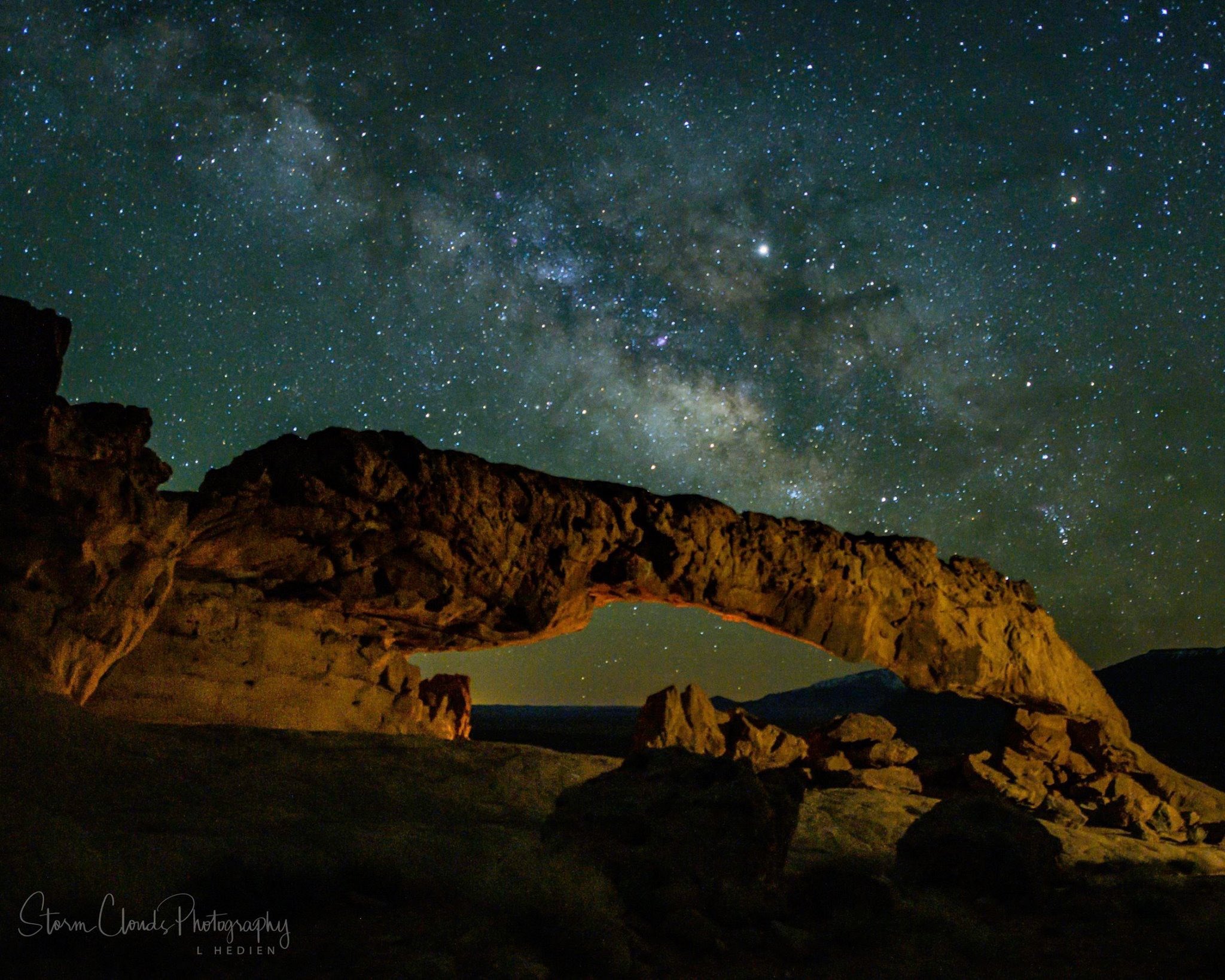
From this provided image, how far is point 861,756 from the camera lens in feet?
55.0

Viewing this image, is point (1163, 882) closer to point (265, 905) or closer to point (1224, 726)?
point (265, 905)

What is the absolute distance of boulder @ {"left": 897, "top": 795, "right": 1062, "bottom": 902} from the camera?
24.0 ft

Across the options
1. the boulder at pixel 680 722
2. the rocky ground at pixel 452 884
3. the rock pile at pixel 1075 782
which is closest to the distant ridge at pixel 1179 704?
the rock pile at pixel 1075 782

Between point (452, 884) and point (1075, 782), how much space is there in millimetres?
16797

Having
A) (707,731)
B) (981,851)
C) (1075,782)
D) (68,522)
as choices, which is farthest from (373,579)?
(1075,782)

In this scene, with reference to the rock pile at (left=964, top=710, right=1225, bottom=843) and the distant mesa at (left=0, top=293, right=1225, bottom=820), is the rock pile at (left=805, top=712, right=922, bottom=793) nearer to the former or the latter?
the rock pile at (left=964, top=710, right=1225, bottom=843)

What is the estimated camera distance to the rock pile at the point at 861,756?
15.3 metres

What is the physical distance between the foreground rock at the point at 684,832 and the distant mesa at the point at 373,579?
5.39 m

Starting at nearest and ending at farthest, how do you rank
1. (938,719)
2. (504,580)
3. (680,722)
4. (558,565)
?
(504,580) → (558,565) → (680,722) → (938,719)

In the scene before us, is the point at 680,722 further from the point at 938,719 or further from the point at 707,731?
the point at 938,719

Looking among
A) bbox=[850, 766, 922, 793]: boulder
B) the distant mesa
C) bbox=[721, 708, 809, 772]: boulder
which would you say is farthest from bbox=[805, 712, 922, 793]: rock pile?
the distant mesa

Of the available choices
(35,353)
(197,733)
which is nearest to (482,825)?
(197,733)

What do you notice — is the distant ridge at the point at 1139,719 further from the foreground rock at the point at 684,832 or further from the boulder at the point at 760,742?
the foreground rock at the point at 684,832

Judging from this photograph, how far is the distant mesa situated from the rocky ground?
6.92ft
